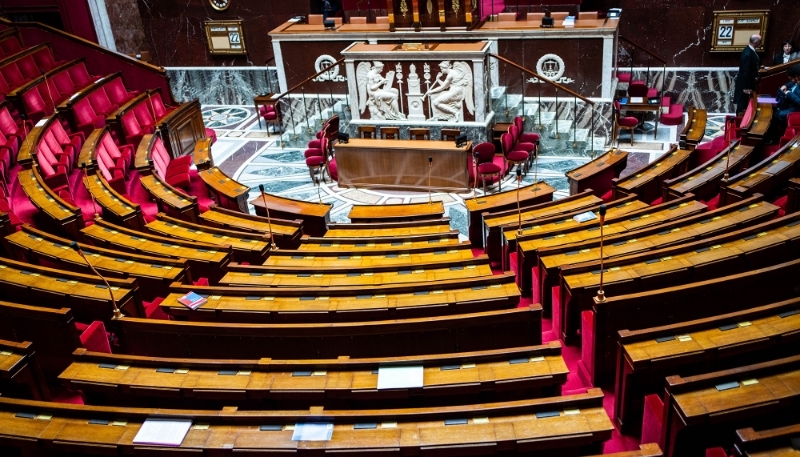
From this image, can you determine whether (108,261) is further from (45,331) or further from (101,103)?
(101,103)

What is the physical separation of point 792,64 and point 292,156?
688cm

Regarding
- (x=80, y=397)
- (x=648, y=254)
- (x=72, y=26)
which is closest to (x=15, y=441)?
(x=80, y=397)

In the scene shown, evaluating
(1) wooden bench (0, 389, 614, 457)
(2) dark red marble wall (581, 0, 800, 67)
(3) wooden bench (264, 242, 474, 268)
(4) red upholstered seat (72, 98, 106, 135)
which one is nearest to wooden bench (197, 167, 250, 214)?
(3) wooden bench (264, 242, 474, 268)

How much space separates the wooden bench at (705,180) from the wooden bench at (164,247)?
13.2 ft

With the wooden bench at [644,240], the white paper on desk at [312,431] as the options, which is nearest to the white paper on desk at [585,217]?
the wooden bench at [644,240]

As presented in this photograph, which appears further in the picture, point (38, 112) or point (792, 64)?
point (38, 112)

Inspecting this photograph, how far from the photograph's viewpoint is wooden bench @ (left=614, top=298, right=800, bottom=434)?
3.56m

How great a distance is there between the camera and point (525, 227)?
5.83m

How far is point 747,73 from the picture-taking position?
988 cm

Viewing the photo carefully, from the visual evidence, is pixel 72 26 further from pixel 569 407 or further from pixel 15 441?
pixel 569 407

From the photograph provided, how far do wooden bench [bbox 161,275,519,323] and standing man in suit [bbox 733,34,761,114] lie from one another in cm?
710

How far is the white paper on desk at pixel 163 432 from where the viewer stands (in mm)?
3398

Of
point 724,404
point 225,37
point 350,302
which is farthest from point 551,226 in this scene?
point 225,37

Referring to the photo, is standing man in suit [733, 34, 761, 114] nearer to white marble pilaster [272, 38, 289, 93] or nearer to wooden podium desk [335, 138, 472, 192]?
wooden podium desk [335, 138, 472, 192]
